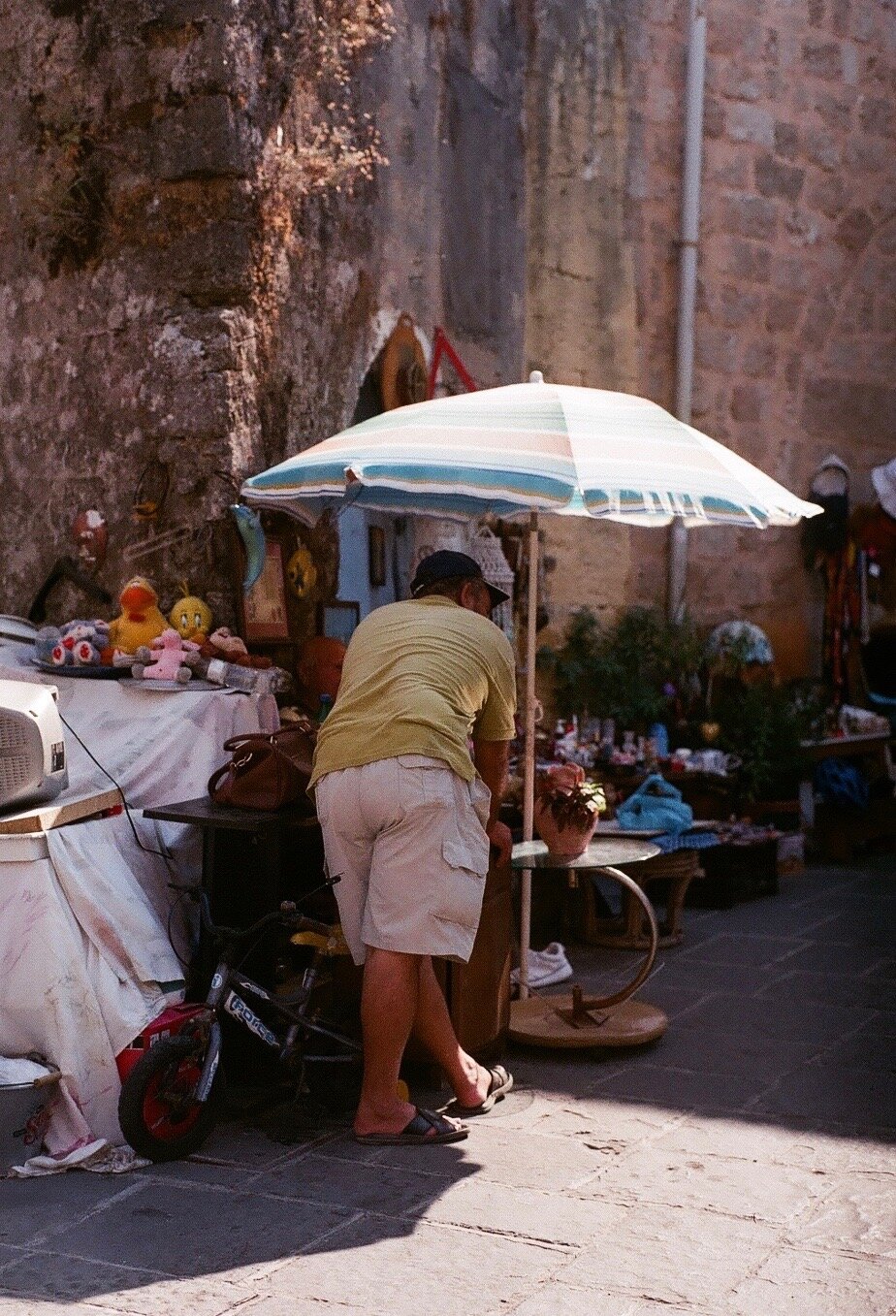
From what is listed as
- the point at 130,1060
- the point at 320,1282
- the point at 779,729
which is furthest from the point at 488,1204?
the point at 779,729

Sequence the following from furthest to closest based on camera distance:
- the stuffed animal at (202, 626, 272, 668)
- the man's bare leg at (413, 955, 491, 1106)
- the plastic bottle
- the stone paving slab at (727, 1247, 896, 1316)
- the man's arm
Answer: the stuffed animal at (202, 626, 272, 668) < the plastic bottle < the man's arm < the man's bare leg at (413, 955, 491, 1106) < the stone paving slab at (727, 1247, 896, 1316)

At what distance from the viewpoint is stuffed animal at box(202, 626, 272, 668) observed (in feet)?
20.4

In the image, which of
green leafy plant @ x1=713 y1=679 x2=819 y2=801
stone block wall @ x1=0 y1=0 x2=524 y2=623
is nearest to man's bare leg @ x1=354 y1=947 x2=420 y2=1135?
stone block wall @ x1=0 y1=0 x2=524 y2=623

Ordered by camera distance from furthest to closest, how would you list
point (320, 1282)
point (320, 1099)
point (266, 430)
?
1. point (266, 430)
2. point (320, 1099)
3. point (320, 1282)

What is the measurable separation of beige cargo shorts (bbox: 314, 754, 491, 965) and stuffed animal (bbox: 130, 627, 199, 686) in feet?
4.36

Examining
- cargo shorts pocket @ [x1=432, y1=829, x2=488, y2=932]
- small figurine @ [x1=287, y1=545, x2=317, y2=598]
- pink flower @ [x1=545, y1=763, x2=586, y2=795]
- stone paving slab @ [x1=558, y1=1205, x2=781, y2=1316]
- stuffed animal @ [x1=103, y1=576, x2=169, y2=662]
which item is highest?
small figurine @ [x1=287, y1=545, x2=317, y2=598]

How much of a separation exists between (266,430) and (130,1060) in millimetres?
2931

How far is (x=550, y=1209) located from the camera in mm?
4242

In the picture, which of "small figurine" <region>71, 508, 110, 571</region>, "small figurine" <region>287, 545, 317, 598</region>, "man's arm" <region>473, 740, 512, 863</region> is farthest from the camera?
"small figurine" <region>287, 545, 317, 598</region>

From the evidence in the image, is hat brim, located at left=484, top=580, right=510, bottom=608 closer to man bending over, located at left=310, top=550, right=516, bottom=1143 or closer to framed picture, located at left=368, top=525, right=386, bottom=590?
man bending over, located at left=310, top=550, right=516, bottom=1143

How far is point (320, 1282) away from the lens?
373cm

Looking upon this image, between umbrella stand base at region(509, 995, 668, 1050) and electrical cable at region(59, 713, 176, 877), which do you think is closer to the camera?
electrical cable at region(59, 713, 176, 877)

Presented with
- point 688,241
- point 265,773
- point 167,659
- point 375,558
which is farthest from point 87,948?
point 688,241

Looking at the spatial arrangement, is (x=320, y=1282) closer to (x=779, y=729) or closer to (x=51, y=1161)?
(x=51, y=1161)
